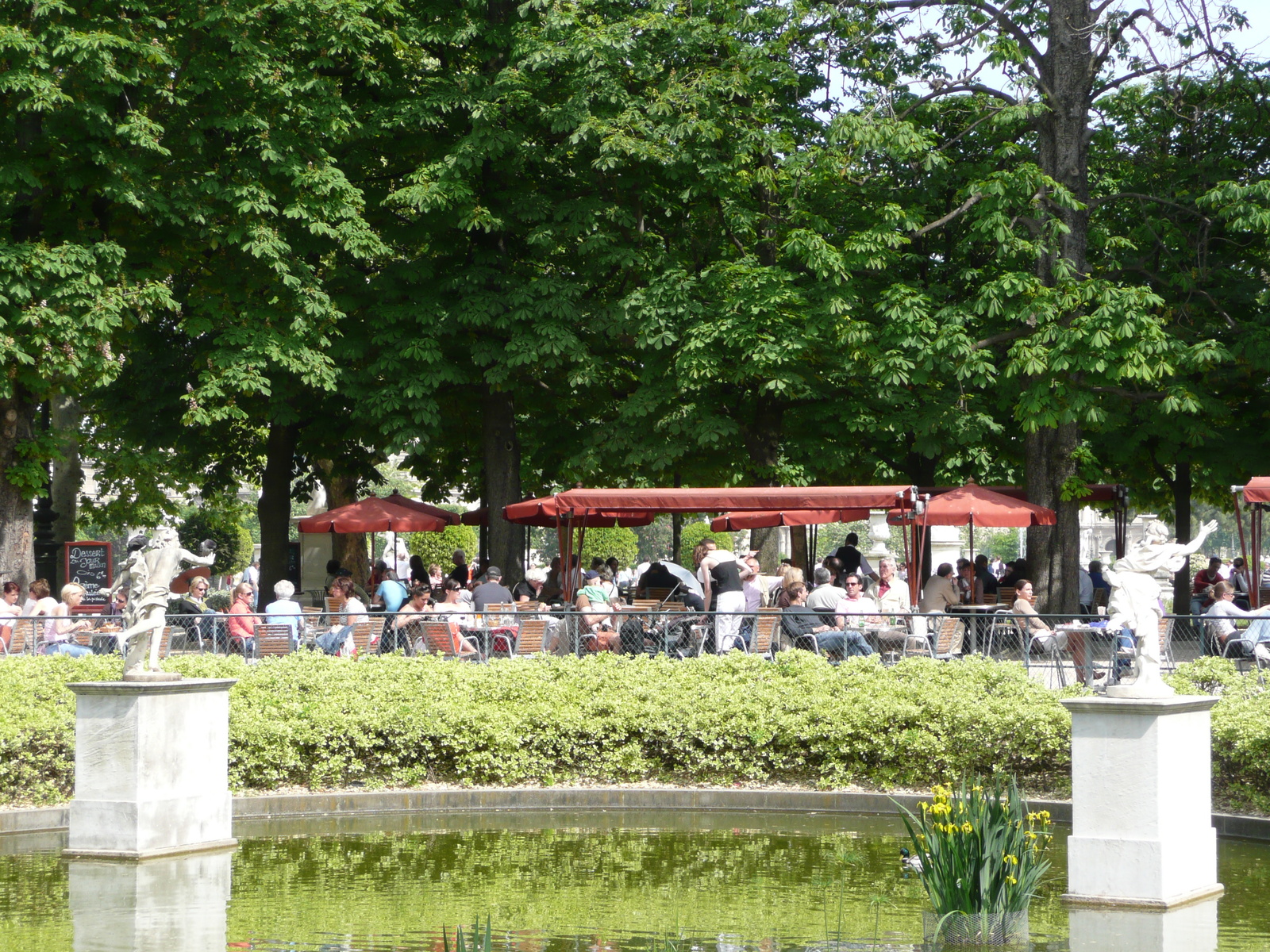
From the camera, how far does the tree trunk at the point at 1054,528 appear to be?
24.9m

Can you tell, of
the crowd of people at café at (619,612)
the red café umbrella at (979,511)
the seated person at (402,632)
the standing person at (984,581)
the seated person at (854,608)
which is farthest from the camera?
the standing person at (984,581)

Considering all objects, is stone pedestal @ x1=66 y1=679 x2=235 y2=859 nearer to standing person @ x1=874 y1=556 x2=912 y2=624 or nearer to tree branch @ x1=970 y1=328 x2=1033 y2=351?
standing person @ x1=874 y1=556 x2=912 y2=624

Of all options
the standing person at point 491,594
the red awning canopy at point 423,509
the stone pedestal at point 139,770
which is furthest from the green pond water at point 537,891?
the red awning canopy at point 423,509

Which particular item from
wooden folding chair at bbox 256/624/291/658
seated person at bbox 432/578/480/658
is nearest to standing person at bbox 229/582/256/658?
wooden folding chair at bbox 256/624/291/658

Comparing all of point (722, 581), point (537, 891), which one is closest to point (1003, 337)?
point (722, 581)

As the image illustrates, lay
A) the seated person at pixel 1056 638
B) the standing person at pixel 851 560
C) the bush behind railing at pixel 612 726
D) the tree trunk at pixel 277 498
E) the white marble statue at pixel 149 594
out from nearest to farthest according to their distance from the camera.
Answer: the white marble statue at pixel 149 594, the bush behind railing at pixel 612 726, the seated person at pixel 1056 638, the standing person at pixel 851 560, the tree trunk at pixel 277 498

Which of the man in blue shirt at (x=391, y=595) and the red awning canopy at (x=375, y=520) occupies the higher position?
the red awning canopy at (x=375, y=520)

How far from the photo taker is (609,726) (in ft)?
46.2

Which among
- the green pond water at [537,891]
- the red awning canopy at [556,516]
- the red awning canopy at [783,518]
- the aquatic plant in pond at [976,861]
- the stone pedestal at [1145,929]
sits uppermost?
the red awning canopy at [556,516]

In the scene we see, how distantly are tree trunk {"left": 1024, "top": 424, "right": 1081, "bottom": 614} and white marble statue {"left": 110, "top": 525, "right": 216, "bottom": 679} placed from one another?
16506 mm

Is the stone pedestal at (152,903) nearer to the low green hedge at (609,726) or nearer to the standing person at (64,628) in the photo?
the low green hedge at (609,726)

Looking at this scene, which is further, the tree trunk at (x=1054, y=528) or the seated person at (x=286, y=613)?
the tree trunk at (x=1054, y=528)

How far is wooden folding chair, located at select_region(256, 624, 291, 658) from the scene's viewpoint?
707 inches

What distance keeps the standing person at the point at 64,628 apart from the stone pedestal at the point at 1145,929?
11988 mm
